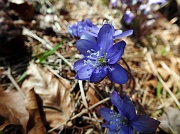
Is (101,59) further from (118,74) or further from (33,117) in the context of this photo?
(33,117)

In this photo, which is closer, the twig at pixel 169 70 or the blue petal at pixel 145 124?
the blue petal at pixel 145 124

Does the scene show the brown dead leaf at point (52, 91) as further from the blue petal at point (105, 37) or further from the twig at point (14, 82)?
the blue petal at point (105, 37)

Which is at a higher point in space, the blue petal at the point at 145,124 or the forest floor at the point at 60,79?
the forest floor at the point at 60,79

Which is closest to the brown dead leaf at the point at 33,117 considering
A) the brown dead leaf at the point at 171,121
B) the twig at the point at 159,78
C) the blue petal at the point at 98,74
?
the blue petal at the point at 98,74

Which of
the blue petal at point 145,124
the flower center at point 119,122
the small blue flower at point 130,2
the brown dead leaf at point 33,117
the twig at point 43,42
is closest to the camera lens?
the blue petal at point 145,124

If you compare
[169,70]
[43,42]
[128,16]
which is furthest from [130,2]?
[43,42]

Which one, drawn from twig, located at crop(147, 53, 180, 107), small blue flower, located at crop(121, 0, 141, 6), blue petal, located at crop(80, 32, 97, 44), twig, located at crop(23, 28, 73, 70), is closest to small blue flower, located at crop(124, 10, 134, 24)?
small blue flower, located at crop(121, 0, 141, 6)

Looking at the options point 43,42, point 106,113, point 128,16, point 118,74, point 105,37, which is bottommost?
point 106,113
